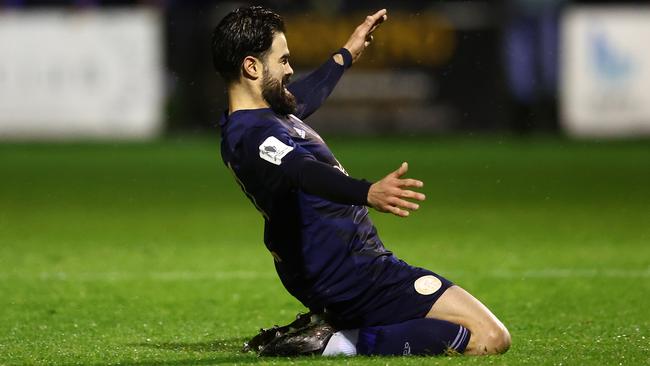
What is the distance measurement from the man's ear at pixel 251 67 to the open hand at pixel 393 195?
3.19 feet

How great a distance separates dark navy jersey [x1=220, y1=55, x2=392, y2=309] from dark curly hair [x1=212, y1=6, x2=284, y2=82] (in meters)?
0.22

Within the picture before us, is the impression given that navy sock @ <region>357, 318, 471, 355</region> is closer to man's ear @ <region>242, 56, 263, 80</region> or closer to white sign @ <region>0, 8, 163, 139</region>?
man's ear @ <region>242, 56, 263, 80</region>

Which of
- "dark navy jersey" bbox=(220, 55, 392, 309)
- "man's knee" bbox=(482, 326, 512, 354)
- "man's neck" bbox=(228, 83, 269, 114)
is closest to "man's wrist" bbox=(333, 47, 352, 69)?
"dark navy jersey" bbox=(220, 55, 392, 309)

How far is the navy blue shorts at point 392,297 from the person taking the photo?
553 centimetres

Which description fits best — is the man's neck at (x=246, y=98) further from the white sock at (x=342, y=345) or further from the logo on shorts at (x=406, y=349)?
the logo on shorts at (x=406, y=349)

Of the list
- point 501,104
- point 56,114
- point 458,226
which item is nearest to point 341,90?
point 501,104

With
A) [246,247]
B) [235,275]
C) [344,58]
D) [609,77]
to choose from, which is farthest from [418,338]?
[609,77]

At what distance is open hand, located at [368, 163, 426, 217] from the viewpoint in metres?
4.69

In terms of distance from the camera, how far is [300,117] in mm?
6195

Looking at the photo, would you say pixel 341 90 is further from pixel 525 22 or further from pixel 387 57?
pixel 525 22

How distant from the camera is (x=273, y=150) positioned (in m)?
5.17

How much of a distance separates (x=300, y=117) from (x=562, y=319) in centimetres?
184

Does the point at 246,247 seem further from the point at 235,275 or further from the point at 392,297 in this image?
the point at 392,297

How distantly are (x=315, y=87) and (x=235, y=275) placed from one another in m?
2.65
